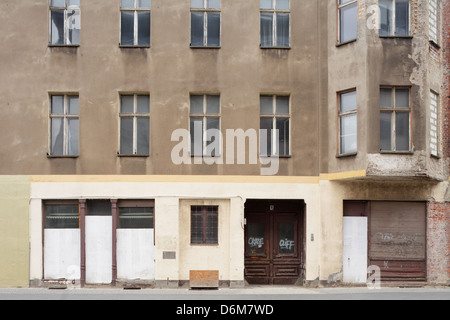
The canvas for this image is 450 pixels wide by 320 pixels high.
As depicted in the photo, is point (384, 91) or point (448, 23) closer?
point (384, 91)

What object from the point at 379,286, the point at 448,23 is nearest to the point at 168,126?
the point at 379,286

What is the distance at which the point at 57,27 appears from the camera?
1936cm

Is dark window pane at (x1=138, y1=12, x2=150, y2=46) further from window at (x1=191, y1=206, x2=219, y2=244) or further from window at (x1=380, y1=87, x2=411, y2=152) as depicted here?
window at (x1=380, y1=87, x2=411, y2=152)

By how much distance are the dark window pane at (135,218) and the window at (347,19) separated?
27.5 ft

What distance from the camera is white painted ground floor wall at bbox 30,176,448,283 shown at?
18844mm

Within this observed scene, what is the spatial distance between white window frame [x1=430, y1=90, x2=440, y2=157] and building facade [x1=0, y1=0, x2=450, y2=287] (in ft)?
0.26

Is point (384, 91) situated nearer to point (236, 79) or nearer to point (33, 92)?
point (236, 79)

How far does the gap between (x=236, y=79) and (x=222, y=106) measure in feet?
3.24

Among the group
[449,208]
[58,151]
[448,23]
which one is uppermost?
[448,23]

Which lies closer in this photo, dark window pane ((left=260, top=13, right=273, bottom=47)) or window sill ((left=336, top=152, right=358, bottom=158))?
window sill ((left=336, top=152, right=358, bottom=158))

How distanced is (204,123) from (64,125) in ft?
14.9

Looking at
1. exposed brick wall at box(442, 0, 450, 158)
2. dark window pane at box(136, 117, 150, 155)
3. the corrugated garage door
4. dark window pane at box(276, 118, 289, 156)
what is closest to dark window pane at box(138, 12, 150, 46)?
dark window pane at box(136, 117, 150, 155)

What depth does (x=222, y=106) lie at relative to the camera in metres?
19.2

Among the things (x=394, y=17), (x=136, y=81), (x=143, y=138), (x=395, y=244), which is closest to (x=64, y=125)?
(x=143, y=138)
